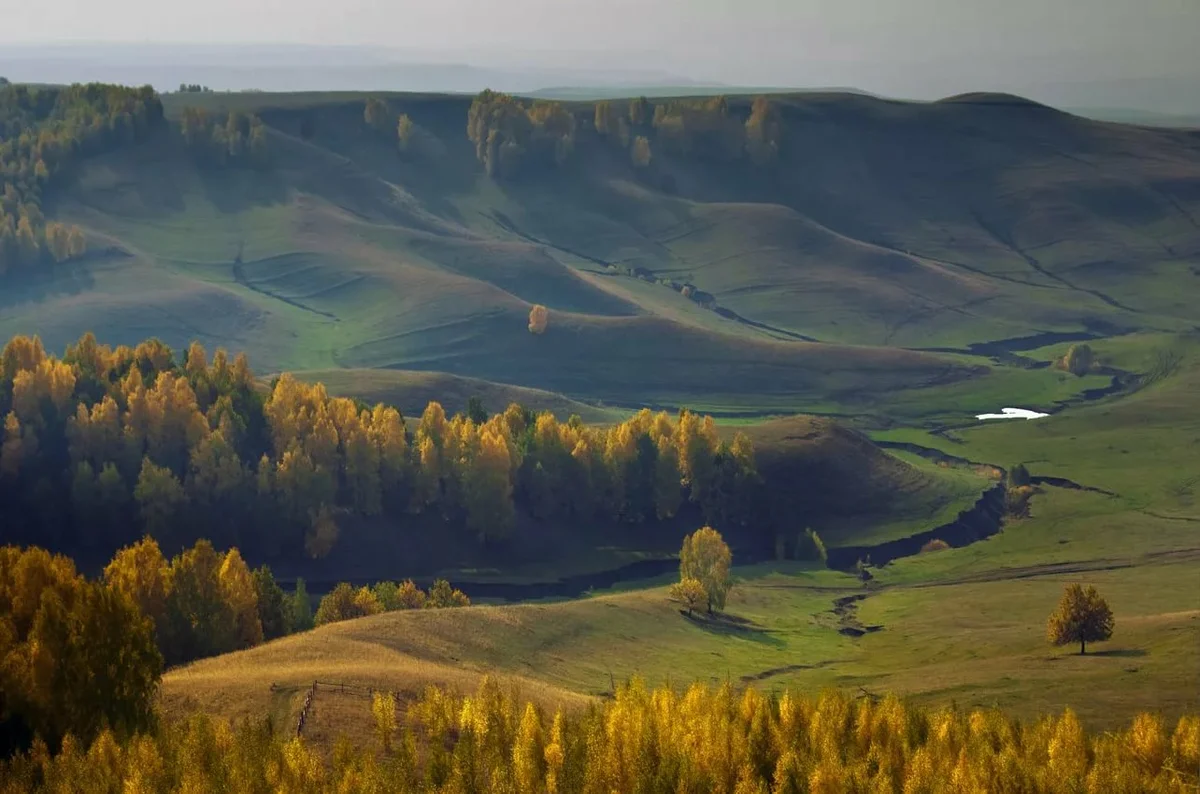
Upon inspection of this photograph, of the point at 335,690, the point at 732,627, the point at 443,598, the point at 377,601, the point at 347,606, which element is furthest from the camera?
the point at 732,627

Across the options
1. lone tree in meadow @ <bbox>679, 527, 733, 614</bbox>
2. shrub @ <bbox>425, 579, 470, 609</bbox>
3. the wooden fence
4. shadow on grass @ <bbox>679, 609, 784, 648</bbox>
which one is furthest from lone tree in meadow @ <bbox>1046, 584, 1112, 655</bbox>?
the wooden fence

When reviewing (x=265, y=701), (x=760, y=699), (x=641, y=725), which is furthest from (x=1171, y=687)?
(x=265, y=701)

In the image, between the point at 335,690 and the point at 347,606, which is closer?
the point at 335,690

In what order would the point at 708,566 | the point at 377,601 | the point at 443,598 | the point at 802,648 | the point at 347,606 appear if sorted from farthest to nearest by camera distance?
the point at 708,566, the point at 802,648, the point at 443,598, the point at 377,601, the point at 347,606

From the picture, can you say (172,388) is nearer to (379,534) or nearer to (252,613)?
(379,534)

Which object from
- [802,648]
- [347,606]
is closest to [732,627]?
[802,648]

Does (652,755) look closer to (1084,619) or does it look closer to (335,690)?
(335,690)

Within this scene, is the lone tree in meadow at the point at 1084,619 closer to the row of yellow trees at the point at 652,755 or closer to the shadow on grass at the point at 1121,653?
the shadow on grass at the point at 1121,653

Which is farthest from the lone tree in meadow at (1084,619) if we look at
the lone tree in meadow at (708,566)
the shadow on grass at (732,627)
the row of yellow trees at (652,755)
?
the row of yellow trees at (652,755)
